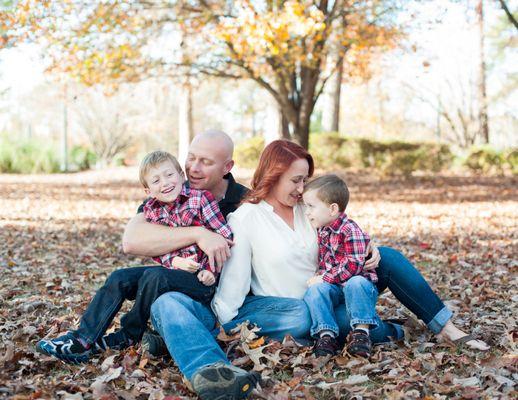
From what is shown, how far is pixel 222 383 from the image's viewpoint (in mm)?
3068

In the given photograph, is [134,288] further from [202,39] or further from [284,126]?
[284,126]

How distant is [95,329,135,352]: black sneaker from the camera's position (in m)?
3.90

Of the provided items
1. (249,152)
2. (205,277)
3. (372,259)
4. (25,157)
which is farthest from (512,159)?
(205,277)

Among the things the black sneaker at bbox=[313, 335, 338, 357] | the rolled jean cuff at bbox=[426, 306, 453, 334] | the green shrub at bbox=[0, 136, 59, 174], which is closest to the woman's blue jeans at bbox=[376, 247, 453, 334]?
the rolled jean cuff at bbox=[426, 306, 453, 334]

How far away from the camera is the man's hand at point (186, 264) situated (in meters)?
3.74

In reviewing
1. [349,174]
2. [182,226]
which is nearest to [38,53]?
[349,174]

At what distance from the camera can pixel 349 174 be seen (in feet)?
64.2

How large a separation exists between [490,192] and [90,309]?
46.6 feet

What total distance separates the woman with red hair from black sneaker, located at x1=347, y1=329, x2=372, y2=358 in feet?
0.65

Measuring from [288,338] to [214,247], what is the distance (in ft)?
2.51

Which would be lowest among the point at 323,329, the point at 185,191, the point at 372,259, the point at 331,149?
the point at 323,329

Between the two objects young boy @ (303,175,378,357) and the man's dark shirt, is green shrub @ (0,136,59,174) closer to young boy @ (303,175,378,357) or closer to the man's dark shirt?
the man's dark shirt

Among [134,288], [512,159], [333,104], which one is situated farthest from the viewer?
[333,104]

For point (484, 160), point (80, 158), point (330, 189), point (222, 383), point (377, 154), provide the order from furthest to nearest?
point (80, 158), point (484, 160), point (377, 154), point (330, 189), point (222, 383)
